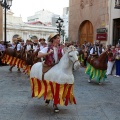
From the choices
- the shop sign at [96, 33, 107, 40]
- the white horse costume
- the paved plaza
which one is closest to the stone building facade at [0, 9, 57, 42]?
the shop sign at [96, 33, 107, 40]

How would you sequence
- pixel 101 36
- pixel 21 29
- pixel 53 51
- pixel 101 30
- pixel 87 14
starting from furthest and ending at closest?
1. pixel 21 29
2. pixel 87 14
3. pixel 101 30
4. pixel 101 36
5. pixel 53 51

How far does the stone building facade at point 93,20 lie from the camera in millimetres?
19395

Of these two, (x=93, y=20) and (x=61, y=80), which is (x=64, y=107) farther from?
(x=93, y=20)

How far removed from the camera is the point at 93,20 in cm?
2183

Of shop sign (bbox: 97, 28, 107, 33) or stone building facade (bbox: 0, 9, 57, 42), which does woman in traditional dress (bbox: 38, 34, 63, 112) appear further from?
stone building facade (bbox: 0, 9, 57, 42)

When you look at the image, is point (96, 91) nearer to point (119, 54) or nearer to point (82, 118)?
point (82, 118)

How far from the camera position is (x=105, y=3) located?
20094 mm

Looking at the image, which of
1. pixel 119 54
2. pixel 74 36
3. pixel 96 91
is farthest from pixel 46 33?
pixel 96 91

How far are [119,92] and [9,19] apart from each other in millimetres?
53011

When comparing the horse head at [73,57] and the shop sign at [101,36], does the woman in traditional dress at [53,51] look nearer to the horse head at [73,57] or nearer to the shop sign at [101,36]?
the horse head at [73,57]

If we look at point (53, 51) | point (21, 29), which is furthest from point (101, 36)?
point (21, 29)

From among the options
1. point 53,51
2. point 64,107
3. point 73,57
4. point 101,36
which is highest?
point 101,36

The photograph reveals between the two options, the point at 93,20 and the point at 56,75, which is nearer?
the point at 56,75

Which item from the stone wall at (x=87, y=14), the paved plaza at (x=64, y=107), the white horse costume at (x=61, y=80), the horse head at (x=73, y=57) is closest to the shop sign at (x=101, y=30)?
the stone wall at (x=87, y=14)
